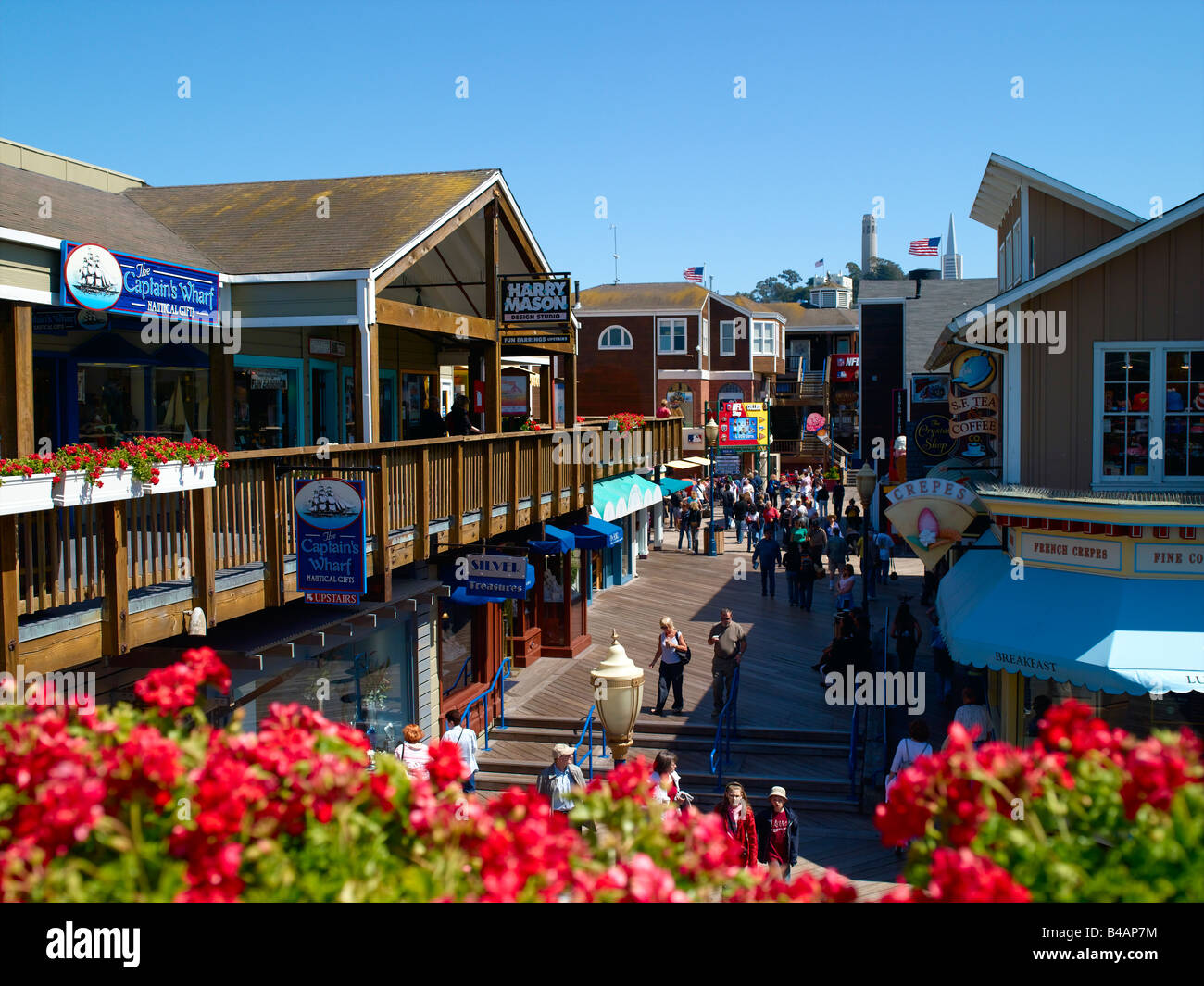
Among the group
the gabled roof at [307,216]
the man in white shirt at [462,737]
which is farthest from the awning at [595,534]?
the man in white shirt at [462,737]

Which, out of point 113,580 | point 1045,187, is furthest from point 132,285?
point 1045,187

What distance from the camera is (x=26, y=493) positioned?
6.92 meters

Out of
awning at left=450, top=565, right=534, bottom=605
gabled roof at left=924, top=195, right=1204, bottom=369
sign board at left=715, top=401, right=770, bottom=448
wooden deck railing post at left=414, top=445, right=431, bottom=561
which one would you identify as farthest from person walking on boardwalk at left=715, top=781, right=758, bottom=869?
sign board at left=715, top=401, right=770, bottom=448

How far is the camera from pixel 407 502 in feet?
40.4

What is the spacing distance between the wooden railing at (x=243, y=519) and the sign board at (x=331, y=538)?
22cm

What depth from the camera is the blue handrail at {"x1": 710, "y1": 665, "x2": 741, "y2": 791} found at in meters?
14.7

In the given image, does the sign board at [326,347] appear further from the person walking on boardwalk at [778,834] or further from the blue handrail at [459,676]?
the person walking on boardwalk at [778,834]

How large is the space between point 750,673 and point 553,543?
4.38 m

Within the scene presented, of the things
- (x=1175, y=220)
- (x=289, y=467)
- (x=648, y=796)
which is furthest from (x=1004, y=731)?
(x=648, y=796)

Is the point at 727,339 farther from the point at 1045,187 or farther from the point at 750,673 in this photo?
the point at 1045,187

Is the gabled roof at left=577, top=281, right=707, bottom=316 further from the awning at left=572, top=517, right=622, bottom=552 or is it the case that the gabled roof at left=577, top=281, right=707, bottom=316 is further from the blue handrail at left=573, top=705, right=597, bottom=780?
the blue handrail at left=573, top=705, right=597, bottom=780

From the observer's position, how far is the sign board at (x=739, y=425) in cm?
3891
